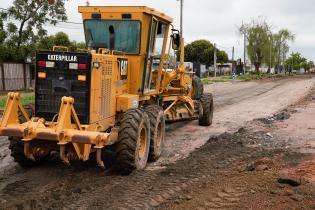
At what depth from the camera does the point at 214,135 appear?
12680mm

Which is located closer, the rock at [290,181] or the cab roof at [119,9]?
the rock at [290,181]

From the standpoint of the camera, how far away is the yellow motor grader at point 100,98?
7.29 metres

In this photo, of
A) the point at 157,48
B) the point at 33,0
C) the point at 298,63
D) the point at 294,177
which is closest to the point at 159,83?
the point at 157,48

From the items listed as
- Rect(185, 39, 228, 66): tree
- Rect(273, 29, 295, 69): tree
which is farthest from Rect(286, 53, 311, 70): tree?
Rect(185, 39, 228, 66): tree

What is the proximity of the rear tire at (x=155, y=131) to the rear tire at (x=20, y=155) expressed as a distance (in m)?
2.00

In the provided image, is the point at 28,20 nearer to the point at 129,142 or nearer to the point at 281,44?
the point at 129,142

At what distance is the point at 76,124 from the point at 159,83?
3.88 metres

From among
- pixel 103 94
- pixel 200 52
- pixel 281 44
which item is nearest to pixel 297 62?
pixel 281 44

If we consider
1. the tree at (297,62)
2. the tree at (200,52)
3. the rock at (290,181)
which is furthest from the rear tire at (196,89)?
the tree at (297,62)

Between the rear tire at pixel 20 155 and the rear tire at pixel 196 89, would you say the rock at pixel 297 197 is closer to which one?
the rear tire at pixel 20 155

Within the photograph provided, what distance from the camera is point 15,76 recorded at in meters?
28.6

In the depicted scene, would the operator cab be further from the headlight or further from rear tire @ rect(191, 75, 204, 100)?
rear tire @ rect(191, 75, 204, 100)

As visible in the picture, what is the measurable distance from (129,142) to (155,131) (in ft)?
4.58

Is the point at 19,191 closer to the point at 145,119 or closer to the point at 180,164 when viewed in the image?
the point at 145,119
